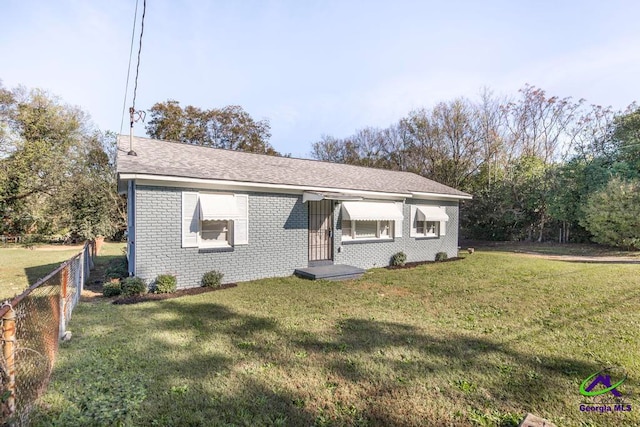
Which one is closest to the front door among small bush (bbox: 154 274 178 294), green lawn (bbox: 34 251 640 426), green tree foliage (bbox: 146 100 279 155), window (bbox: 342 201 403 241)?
window (bbox: 342 201 403 241)

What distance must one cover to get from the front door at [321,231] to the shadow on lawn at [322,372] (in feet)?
22.1

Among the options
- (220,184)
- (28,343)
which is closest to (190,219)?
(220,184)

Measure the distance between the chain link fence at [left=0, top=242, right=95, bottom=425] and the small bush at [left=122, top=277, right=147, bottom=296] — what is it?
108 inches

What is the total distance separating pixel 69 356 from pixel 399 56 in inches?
613

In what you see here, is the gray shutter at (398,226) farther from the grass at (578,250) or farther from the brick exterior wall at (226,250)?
the grass at (578,250)

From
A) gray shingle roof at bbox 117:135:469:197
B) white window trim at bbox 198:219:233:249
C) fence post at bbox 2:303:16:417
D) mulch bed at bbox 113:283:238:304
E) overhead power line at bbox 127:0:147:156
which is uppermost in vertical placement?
overhead power line at bbox 127:0:147:156

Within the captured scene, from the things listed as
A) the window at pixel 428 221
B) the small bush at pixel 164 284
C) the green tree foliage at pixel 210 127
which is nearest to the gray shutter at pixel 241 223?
the small bush at pixel 164 284

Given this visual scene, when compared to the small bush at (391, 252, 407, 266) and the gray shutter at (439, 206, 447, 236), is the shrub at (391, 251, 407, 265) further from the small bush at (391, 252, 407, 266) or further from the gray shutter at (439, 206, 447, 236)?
the gray shutter at (439, 206, 447, 236)

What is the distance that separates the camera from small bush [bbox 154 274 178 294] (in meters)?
9.32

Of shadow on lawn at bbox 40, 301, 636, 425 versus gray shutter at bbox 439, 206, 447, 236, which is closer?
shadow on lawn at bbox 40, 301, 636, 425

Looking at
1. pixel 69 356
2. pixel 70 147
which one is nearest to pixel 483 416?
pixel 69 356

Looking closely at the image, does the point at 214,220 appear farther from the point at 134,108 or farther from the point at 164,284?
the point at 134,108

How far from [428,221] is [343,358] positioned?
1307 cm

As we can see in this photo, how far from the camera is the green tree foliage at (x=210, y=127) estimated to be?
35625mm
